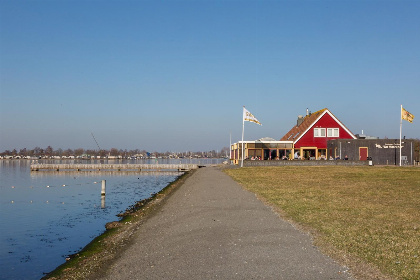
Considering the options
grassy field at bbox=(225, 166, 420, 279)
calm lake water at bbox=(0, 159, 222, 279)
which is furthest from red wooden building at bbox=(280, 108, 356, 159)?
grassy field at bbox=(225, 166, 420, 279)

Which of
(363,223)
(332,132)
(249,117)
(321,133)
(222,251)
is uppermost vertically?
(249,117)

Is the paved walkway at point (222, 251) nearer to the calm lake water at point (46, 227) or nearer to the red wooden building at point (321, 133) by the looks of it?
the calm lake water at point (46, 227)

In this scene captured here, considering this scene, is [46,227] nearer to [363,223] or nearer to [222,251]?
[222,251]

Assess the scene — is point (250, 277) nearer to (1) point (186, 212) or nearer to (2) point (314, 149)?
(1) point (186, 212)

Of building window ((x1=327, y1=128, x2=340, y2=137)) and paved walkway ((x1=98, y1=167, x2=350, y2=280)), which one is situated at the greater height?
building window ((x1=327, y1=128, x2=340, y2=137))

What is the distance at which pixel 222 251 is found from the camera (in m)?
11.0

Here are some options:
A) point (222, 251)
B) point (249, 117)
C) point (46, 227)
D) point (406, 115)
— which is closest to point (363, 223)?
point (222, 251)

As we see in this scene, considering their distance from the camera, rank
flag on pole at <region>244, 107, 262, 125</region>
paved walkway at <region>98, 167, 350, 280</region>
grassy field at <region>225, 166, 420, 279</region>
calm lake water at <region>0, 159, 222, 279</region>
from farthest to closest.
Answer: flag on pole at <region>244, 107, 262, 125</region> → calm lake water at <region>0, 159, 222, 279</region> → grassy field at <region>225, 166, 420, 279</region> → paved walkway at <region>98, 167, 350, 280</region>

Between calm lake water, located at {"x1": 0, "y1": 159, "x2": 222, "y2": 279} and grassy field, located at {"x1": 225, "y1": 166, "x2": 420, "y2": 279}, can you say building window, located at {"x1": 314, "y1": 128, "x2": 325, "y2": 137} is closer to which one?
calm lake water, located at {"x1": 0, "y1": 159, "x2": 222, "y2": 279}

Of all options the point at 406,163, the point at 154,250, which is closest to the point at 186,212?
the point at 154,250

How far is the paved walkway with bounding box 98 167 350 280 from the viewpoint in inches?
357

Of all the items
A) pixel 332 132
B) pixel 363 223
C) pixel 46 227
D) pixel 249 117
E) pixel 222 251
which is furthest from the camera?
pixel 332 132

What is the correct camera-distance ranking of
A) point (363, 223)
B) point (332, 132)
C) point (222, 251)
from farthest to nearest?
point (332, 132)
point (363, 223)
point (222, 251)

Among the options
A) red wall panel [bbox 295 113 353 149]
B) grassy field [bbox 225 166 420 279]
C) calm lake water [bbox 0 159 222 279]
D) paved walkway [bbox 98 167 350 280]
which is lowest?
calm lake water [bbox 0 159 222 279]
